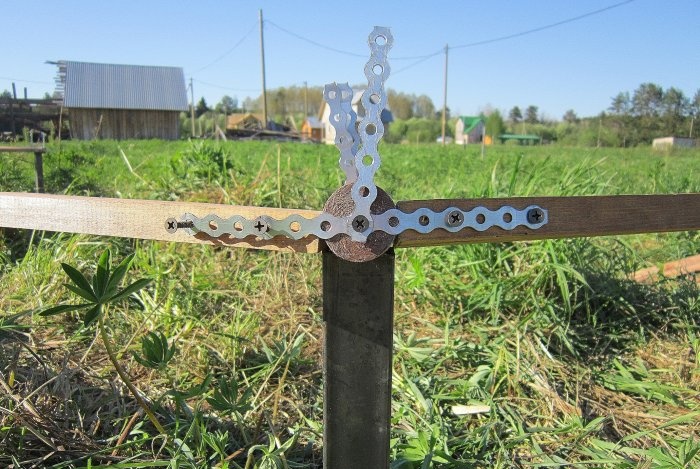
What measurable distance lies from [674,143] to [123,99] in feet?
115

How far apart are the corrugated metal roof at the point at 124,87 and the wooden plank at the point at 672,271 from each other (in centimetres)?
3789

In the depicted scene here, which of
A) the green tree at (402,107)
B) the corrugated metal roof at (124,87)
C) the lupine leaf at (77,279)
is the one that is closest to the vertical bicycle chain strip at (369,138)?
the lupine leaf at (77,279)

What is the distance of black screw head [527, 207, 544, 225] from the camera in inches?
41.7

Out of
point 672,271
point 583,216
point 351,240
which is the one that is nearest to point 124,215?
point 351,240

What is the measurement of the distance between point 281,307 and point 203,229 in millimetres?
1679

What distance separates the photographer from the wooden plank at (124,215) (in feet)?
3.45

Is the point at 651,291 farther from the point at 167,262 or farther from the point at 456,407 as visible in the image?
the point at 167,262

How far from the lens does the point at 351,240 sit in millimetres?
988

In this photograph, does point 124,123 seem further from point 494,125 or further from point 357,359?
point 494,125

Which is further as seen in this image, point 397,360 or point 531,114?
point 531,114

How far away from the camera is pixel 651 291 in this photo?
113 inches

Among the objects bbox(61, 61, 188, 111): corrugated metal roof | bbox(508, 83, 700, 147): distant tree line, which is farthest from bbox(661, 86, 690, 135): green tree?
bbox(61, 61, 188, 111): corrugated metal roof

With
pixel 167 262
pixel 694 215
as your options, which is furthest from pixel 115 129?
pixel 694 215

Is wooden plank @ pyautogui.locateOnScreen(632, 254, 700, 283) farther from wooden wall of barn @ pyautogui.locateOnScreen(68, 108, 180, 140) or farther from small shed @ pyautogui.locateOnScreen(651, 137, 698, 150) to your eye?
wooden wall of barn @ pyautogui.locateOnScreen(68, 108, 180, 140)
